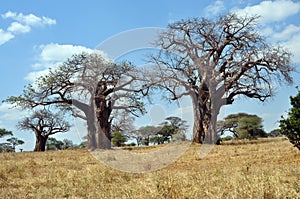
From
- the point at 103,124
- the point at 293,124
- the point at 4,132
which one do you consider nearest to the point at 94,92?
the point at 103,124

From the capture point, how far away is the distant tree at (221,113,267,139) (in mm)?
42812

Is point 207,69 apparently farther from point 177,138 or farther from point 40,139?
point 40,139

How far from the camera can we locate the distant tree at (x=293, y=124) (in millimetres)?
10867

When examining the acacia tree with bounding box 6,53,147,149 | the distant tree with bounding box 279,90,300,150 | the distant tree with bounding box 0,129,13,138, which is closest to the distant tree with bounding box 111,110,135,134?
the acacia tree with bounding box 6,53,147,149

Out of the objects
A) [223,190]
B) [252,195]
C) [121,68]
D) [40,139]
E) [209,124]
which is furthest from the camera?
[40,139]

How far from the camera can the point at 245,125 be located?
43.7m

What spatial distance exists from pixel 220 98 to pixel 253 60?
379 cm

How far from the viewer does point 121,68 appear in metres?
27.6

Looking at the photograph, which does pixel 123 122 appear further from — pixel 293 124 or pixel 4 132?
pixel 4 132

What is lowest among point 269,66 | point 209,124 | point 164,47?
point 209,124

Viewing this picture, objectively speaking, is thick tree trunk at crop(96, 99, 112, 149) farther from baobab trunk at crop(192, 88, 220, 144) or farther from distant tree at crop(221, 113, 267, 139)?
distant tree at crop(221, 113, 267, 139)

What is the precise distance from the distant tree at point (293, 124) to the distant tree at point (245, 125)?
30.6 meters

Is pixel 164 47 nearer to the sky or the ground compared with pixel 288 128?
nearer to the sky


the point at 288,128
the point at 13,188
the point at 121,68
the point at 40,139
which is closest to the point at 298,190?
the point at 13,188
